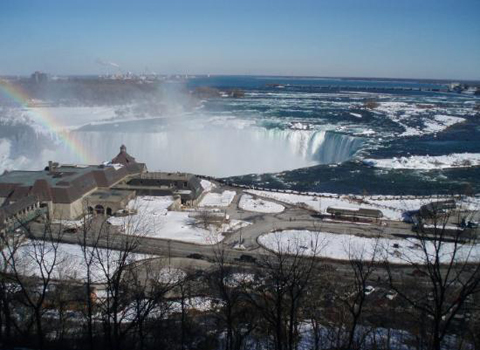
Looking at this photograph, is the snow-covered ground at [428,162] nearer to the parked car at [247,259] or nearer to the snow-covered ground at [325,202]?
the snow-covered ground at [325,202]

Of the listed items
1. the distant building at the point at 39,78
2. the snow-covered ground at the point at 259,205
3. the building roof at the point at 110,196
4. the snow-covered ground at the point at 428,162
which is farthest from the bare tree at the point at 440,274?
the distant building at the point at 39,78

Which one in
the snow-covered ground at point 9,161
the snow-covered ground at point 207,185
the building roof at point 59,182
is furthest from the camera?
the snow-covered ground at point 9,161

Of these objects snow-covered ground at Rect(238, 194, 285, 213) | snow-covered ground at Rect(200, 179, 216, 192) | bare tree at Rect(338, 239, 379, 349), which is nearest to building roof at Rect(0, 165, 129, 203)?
snow-covered ground at Rect(200, 179, 216, 192)

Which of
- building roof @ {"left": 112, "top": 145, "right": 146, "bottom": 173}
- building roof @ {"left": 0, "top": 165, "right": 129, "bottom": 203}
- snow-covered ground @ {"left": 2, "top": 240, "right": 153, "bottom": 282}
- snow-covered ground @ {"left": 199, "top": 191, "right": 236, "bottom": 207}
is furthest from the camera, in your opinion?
building roof @ {"left": 112, "top": 145, "right": 146, "bottom": 173}

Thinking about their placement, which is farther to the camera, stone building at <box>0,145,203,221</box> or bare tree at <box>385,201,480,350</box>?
stone building at <box>0,145,203,221</box>

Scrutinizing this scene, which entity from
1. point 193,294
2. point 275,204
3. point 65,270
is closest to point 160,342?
point 193,294

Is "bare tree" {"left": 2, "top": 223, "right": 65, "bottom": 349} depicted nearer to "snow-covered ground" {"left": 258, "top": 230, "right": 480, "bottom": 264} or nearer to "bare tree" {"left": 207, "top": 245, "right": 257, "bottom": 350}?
"bare tree" {"left": 207, "top": 245, "right": 257, "bottom": 350}

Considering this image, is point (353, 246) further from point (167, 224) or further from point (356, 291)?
point (167, 224)

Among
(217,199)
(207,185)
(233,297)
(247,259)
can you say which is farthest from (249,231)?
(233,297)
